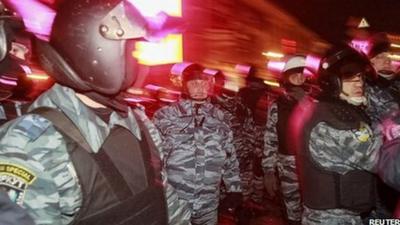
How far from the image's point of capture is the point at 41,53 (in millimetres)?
2430

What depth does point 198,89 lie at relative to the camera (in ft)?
17.2

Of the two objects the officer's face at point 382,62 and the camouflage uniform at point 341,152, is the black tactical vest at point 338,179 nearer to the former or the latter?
the camouflage uniform at point 341,152

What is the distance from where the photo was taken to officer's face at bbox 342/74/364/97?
3975mm

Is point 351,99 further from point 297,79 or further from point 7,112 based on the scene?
point 7,112

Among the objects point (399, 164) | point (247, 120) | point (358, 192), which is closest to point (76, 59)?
point (399, 164)

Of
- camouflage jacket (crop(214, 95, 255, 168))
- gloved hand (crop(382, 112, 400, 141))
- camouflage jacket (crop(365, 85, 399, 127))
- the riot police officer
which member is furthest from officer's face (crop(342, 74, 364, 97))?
camouflage jacket (crop(214, 95, 255, 168))

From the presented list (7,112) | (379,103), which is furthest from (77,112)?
(379,103)

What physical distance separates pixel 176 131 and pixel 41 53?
2.67 meters

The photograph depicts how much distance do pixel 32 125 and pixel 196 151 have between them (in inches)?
116

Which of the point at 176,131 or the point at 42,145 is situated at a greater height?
the point at 42,145

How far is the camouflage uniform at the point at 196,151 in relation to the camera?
4.96 meters

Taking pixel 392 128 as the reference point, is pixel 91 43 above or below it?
above

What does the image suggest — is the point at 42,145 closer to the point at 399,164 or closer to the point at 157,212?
the point at 157,212

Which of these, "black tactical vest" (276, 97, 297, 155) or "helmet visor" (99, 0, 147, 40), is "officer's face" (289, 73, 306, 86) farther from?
"helmet visor" (99, 0, 147, 40)
